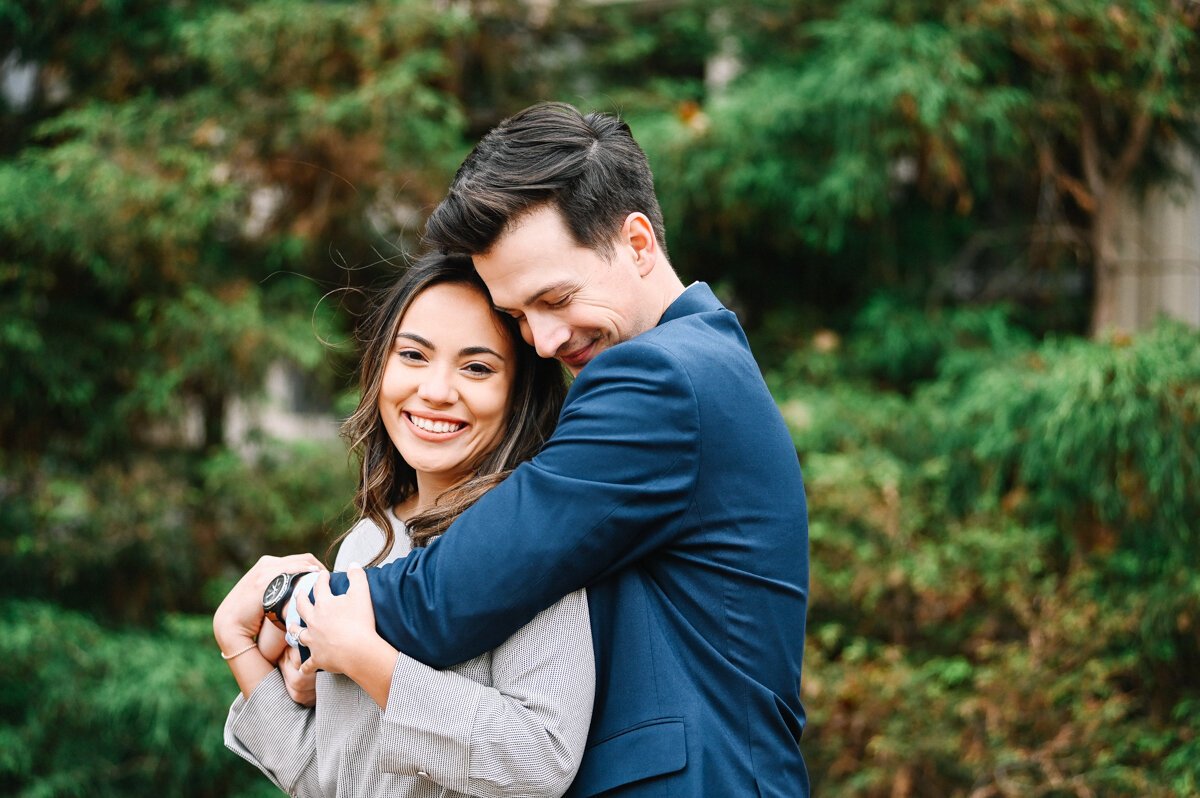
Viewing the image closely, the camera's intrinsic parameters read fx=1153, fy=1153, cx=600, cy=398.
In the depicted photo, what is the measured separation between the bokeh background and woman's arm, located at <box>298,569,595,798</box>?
297 centimetres

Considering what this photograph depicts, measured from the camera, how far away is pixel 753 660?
1934 millimetres

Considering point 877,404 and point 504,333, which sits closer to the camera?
point 504,333

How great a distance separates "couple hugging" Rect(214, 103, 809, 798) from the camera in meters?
1.83

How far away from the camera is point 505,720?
1824mm

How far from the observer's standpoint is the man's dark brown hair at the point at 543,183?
208 centimetres

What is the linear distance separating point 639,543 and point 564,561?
0.47 ft

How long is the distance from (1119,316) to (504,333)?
4895 millimetres

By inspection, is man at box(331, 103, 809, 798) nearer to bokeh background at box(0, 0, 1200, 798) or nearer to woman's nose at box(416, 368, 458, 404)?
woman's nose at box(416, 368, 458, 404)

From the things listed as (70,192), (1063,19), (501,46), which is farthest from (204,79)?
(1063,19)

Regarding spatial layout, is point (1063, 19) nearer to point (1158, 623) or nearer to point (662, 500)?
point (1158, 623)

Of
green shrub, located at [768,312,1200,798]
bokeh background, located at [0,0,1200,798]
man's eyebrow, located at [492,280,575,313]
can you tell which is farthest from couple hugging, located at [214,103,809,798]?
bokeh background, located at [0,0,1200,798]

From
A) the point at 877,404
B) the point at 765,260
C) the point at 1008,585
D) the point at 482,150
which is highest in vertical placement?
the point at 482,150

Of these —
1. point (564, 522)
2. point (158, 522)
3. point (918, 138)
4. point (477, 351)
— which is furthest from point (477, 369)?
point (158, 522)

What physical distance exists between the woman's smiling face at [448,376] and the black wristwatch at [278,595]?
0.32m
